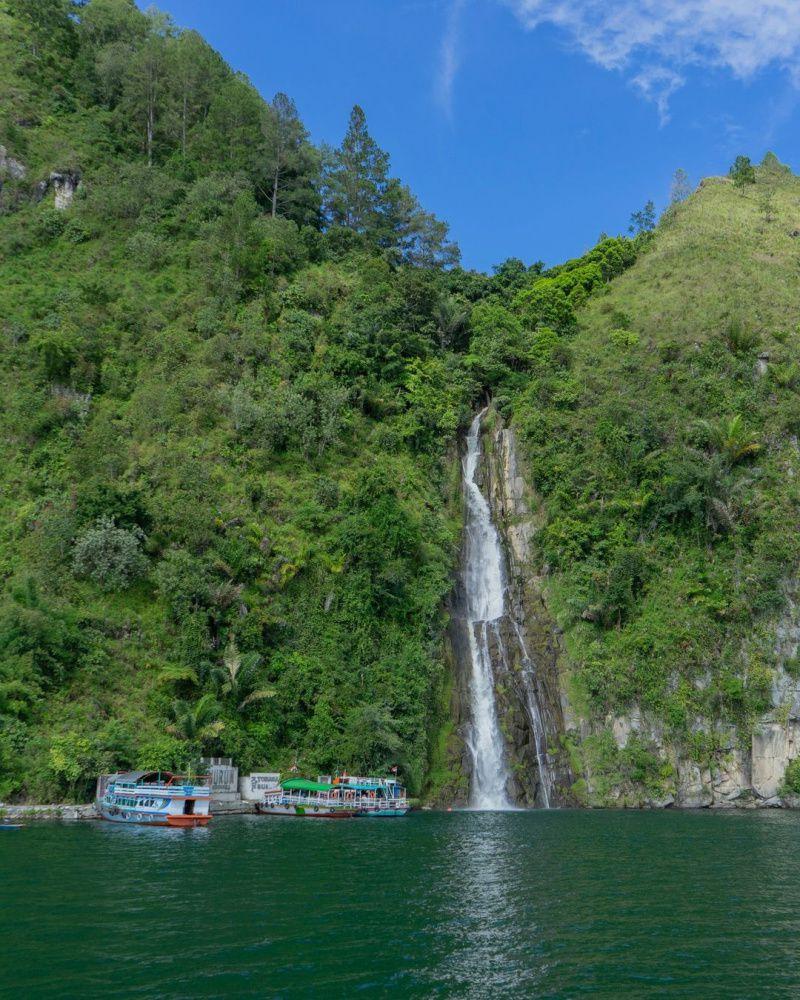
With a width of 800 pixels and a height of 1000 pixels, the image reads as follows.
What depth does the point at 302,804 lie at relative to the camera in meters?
33.0

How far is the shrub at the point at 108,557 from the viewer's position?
3541 cm

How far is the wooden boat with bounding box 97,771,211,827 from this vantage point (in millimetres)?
28750

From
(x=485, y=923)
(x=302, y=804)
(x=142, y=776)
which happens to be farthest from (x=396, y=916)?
(x=302, y=804)

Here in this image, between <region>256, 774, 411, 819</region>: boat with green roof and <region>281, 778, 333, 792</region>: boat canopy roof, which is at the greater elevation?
<region>281, 778, 333, 792</region>: boat canopy roof

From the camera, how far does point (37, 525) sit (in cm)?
3834

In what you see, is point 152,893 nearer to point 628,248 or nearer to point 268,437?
point 268,437

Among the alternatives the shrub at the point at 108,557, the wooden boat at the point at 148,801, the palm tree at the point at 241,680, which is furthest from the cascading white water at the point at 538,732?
the shrub at the point at 108,557

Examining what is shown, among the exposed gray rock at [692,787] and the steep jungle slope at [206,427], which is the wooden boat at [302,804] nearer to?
the steep jungle slope at [206,427]

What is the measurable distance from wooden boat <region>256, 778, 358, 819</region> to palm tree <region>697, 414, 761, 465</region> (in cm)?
2839

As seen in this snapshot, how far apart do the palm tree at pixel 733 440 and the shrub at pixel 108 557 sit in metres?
32.1

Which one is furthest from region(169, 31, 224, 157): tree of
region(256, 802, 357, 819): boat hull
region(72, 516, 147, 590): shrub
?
region(256, 802, 357, 819): boat hull

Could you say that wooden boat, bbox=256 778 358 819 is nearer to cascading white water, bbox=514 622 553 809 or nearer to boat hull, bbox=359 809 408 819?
boat hull, bbox=359 809 408 819

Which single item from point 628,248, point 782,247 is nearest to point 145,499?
point 628,248

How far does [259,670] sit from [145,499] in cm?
1052
